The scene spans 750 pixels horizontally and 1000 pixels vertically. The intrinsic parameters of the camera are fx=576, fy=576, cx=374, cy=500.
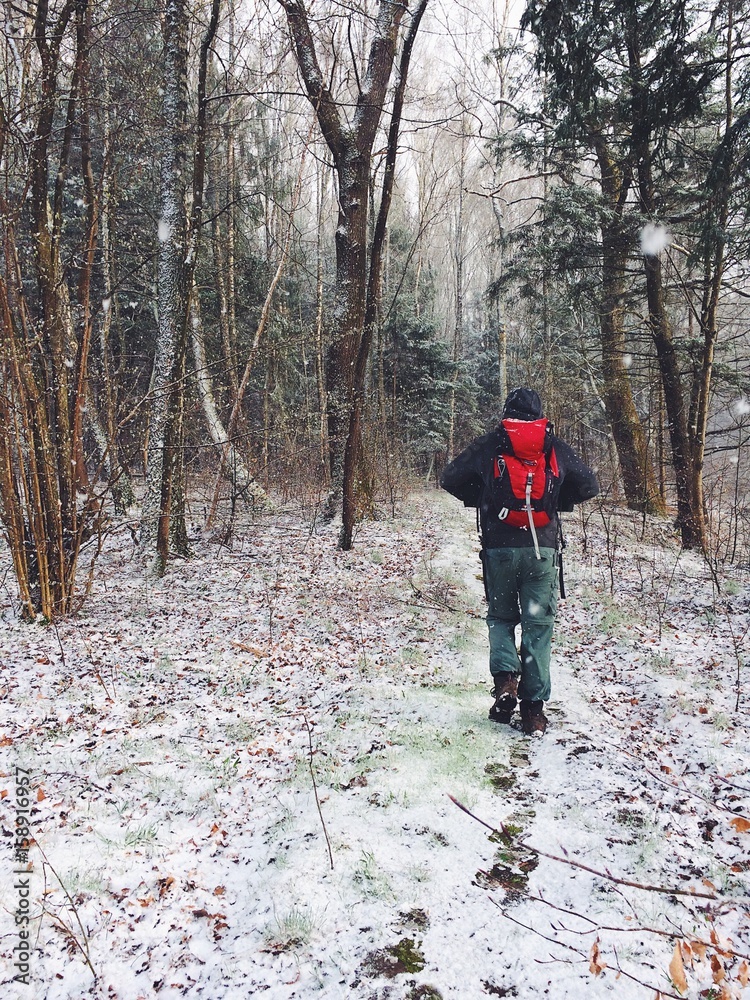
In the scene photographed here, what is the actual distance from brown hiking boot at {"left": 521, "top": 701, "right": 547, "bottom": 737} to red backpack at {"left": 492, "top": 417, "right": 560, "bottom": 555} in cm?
110

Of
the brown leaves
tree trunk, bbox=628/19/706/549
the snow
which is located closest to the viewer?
the brown leaves

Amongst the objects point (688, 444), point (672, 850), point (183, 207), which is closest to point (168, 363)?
point (183, 207)

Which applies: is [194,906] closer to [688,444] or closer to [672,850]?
[672,850]

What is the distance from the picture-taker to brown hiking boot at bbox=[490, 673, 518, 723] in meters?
3.97

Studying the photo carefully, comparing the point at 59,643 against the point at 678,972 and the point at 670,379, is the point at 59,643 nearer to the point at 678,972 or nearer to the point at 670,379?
the point at 678,972

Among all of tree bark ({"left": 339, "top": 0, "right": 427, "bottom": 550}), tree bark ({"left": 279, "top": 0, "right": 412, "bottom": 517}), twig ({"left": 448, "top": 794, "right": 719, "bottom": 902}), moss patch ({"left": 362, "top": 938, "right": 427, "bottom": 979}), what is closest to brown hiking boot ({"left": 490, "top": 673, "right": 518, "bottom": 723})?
twig ({"left": 448, "top": 794, "right": 719, "bottom": 902})

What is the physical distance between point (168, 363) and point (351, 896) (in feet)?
21.3

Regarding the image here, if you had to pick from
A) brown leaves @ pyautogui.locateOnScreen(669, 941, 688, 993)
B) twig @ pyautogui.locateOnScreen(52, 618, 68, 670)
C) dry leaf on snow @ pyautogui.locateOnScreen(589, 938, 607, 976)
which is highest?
twig @ pyautogui.locateOnScreen(52, 618, 68, 670)

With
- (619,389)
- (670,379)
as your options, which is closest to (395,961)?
(670,379)

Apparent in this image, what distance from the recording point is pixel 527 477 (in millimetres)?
3838

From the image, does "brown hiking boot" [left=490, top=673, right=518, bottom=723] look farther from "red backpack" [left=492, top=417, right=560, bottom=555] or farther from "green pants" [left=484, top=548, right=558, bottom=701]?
"red backpack" [left=492, top=417, right=560, bottom=555]

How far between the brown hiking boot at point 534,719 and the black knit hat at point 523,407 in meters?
1.95

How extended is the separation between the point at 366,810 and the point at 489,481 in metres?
2.18

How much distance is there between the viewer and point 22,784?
3.31m
